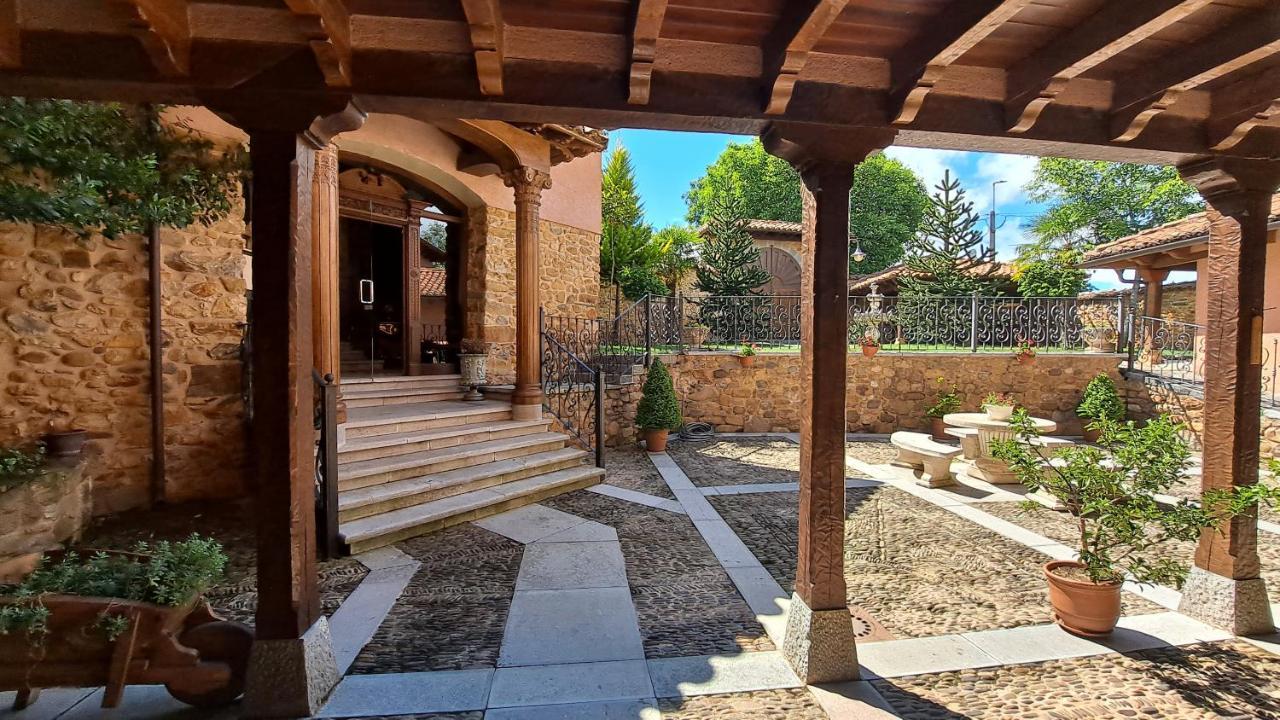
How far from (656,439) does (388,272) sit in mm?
5235

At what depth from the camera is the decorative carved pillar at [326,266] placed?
467 cm

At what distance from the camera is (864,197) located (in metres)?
24.6

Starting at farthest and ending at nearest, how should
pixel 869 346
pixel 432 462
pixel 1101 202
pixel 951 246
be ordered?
pixel 1101 202, pixel 951 246, pixel 869 346, pixel 432 462

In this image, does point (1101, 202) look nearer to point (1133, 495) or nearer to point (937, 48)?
point (1133, 495)

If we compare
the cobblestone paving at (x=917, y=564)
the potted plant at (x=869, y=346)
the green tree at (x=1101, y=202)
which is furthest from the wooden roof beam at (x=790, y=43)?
the green tree at (x=1101, y=202)

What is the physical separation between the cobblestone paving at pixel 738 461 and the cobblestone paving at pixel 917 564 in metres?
0.78

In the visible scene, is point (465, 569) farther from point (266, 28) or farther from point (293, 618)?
point (266, 28)

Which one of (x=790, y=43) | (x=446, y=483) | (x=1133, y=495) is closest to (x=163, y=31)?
(x=790, y=43)

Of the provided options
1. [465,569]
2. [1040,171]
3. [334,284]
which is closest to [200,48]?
[334,284]

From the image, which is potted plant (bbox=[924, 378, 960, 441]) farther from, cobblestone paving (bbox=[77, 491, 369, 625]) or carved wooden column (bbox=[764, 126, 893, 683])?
cobblestone paving (bbox=[77, 491, 369, 625])

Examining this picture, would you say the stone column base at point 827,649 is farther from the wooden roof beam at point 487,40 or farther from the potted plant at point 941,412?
the potted plant at point 941,412

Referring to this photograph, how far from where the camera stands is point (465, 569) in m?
3.92

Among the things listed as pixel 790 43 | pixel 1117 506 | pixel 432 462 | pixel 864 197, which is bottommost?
pixel 432 462

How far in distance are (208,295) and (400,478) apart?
2617 mm
